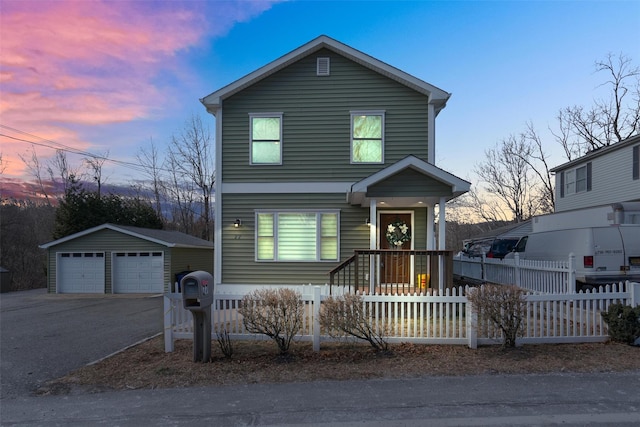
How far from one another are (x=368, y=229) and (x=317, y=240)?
1.54 metres

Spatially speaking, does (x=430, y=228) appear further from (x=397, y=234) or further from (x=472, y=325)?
(x=472, y=325)

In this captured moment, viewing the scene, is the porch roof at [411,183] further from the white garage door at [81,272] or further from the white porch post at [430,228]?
the white garage door at [81,272]

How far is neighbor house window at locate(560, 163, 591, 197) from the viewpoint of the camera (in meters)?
19.5

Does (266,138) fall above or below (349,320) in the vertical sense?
above

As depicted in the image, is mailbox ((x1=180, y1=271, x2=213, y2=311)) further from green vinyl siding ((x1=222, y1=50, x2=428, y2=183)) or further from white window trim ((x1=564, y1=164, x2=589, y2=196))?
white window trim ((x1=564, y1=164, x2=589, y2=196))

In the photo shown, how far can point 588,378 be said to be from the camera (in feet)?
16.7

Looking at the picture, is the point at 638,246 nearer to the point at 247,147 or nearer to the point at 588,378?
the point at 588,378

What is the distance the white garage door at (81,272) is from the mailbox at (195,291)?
49.9 feet

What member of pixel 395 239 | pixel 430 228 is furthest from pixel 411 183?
pixel 430 228

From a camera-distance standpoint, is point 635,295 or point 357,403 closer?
point 357,403

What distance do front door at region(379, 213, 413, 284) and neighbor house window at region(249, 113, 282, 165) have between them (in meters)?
3.72

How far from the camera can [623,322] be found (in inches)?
253

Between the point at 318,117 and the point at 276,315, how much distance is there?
738 cm

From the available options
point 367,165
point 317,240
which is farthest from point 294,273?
point 367,165
